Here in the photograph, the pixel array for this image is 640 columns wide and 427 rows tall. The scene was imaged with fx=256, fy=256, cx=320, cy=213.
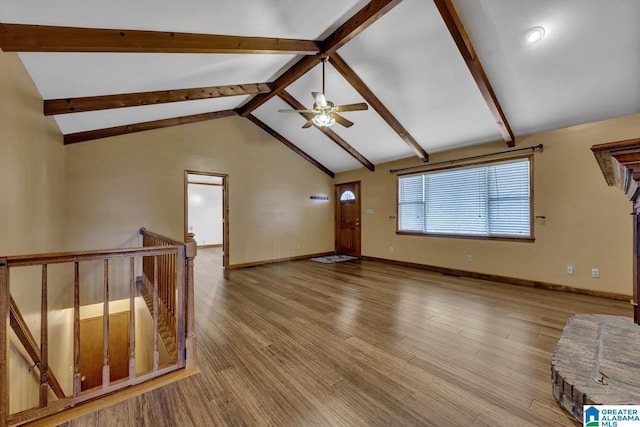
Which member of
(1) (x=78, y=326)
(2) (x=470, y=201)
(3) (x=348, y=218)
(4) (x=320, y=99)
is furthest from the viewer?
(3) (x=348, y=218)

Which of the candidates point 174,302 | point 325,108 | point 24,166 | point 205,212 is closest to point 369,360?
point 174,302

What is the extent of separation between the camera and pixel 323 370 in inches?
78.0

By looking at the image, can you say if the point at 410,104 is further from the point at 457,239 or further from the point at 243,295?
the point at 243,295

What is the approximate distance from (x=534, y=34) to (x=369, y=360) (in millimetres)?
3710

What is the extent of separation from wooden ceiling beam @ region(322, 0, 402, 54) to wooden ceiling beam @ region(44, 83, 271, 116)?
1.57m

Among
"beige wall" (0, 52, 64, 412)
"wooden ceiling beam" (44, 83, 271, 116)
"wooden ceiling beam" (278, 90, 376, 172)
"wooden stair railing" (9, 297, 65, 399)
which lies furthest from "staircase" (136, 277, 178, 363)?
"wooden ceiling beam" (278, 90, 376, 172)

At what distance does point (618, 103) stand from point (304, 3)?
13.7 ft

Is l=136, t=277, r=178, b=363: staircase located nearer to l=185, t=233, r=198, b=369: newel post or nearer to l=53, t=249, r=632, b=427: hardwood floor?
l=185, t=233, r=198, b=369: newel post

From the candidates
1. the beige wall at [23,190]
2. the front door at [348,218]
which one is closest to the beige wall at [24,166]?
the beige wall at [23,190]

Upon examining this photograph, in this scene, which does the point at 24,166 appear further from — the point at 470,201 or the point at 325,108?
the point at 470,201

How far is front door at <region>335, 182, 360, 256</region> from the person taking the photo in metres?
7.12

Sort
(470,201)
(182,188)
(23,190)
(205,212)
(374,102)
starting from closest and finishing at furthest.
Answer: (23,190)
(374,102)
(470,201)
(182,188)
(205,212)

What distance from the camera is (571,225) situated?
3854 millimetres

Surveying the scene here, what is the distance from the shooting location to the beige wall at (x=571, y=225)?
3.49 meters
